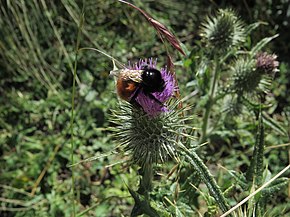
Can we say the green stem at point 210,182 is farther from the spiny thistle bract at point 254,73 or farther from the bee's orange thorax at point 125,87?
the spiny thistle bract at point 254,73

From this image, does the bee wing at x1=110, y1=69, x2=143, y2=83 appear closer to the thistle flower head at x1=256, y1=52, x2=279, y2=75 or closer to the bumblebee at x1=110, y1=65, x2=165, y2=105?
the bumblebee at x1=110, y1=65, x2=165, y2=105

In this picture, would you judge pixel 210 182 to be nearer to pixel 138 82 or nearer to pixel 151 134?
pixel 151 134

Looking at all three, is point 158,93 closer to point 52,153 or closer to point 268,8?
point 52,153

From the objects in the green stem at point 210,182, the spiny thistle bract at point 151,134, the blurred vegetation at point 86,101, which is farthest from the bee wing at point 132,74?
the blurred vegetation at point 86,101

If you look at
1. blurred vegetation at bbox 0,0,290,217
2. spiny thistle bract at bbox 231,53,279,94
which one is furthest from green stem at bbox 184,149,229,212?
spiny thistle bract at bbox 231,53,279,94

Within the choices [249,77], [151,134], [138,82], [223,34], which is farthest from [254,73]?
[138,82]
